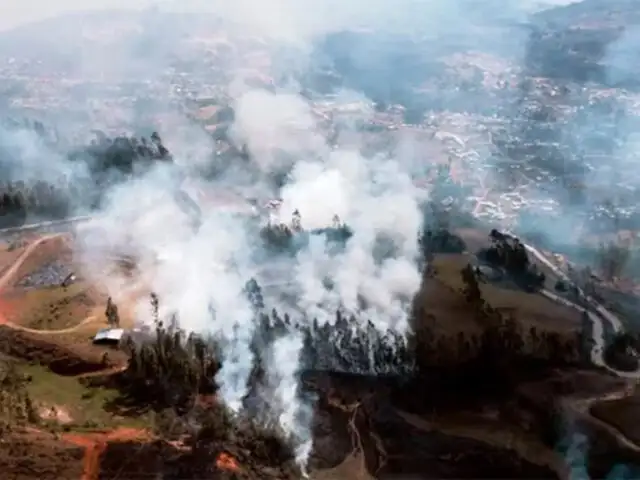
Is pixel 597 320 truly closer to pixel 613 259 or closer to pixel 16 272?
pixel 613 259

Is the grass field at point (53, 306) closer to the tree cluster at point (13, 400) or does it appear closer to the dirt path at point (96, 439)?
the tree cluster at point (13, 400)

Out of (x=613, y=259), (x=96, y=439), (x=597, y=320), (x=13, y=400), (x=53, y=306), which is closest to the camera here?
(x=96, y=439)

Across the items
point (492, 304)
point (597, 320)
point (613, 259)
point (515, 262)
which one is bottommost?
point (613, 259)

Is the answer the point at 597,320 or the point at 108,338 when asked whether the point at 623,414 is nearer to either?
the point at 597,320

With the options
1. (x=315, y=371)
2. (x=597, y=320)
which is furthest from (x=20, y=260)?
(x=597, y=320)

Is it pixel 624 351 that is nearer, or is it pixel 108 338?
pixel 108 338

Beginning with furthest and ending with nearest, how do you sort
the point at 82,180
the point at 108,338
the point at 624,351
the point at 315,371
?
the point at 82,180 < the point at 624,351 < the point at 108,338 < the point at 315,371

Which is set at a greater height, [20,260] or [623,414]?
[20,260]

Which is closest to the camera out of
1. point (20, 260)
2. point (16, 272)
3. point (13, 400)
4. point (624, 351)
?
point (13, 400)

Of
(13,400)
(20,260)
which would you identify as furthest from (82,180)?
(13,400)

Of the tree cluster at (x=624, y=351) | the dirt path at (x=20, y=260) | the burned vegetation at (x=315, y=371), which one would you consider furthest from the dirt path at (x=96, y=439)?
the tree cluster at (x=624, y=351)

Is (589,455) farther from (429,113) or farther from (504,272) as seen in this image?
(429,113)

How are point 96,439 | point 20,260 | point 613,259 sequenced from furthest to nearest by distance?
point 613,259 < point 20,260 < point 96,439
